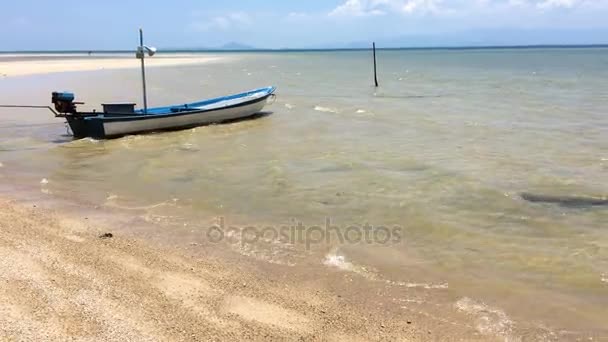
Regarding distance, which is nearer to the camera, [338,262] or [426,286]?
[426,286]

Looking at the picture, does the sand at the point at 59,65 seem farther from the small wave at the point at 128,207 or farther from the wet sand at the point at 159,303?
the wet sand at the point at 159,303

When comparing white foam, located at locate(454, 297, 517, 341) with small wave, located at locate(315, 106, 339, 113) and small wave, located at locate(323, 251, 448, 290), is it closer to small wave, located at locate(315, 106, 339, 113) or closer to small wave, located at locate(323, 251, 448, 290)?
small wave, located at locate(323, 251, 448, 290)

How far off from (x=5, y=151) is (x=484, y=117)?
682 inches

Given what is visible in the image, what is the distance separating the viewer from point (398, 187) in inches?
428

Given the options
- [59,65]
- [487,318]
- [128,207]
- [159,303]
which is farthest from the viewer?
[59,65]

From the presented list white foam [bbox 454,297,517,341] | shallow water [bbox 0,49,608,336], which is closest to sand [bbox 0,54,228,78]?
shallow water [bbox 0,49,608,336]

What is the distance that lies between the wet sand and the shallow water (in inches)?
36.7

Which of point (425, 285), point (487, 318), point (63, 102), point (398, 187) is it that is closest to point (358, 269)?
point (425, 285)

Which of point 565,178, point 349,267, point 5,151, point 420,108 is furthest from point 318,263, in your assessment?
point 420,108

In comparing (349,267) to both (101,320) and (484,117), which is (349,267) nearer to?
(101,320)

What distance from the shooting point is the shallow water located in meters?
6.79

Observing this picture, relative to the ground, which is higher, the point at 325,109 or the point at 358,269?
the point at 325,109

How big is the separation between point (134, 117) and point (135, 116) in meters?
0.13

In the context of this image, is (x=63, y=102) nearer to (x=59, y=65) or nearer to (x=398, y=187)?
(x=398, y=187)
